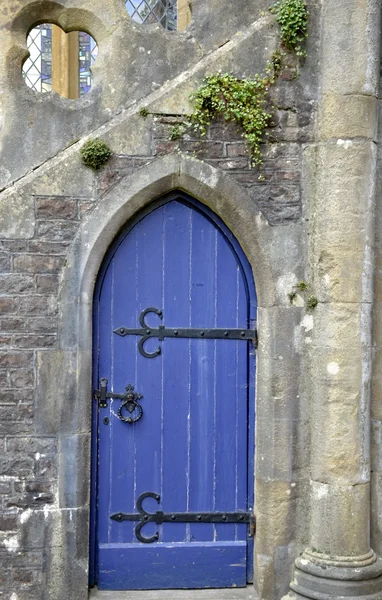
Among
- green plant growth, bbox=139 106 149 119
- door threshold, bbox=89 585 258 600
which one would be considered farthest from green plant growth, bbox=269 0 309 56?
door threshold, bbox=89 585 258 600

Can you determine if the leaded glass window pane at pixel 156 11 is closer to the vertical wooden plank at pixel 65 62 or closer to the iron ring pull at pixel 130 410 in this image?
the vertical wooden plank at pixel 65 62

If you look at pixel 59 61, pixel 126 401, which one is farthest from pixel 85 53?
pixel 126 401

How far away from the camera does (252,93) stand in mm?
4824

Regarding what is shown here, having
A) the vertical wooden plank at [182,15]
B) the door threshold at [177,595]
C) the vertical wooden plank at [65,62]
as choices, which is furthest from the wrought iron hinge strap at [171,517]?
the vertical wooden plank at [65,62]

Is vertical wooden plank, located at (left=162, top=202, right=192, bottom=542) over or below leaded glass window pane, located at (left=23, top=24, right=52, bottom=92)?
below

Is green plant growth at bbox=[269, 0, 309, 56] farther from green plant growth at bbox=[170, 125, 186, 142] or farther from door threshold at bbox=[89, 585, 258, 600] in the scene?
door threshold at bbox=[89, 585, 258, 600]

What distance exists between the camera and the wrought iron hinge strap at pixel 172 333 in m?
4.95

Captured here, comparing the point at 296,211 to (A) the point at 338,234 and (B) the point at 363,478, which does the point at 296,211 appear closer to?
(A) the point at 338,234

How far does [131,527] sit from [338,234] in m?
2.18

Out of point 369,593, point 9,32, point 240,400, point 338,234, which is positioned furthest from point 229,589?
point 9,32

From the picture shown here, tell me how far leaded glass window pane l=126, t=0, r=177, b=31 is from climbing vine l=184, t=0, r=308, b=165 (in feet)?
8.53

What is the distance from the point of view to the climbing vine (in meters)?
4.78

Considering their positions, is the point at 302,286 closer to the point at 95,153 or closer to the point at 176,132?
the point at 176,132

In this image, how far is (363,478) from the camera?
15.8 ft
